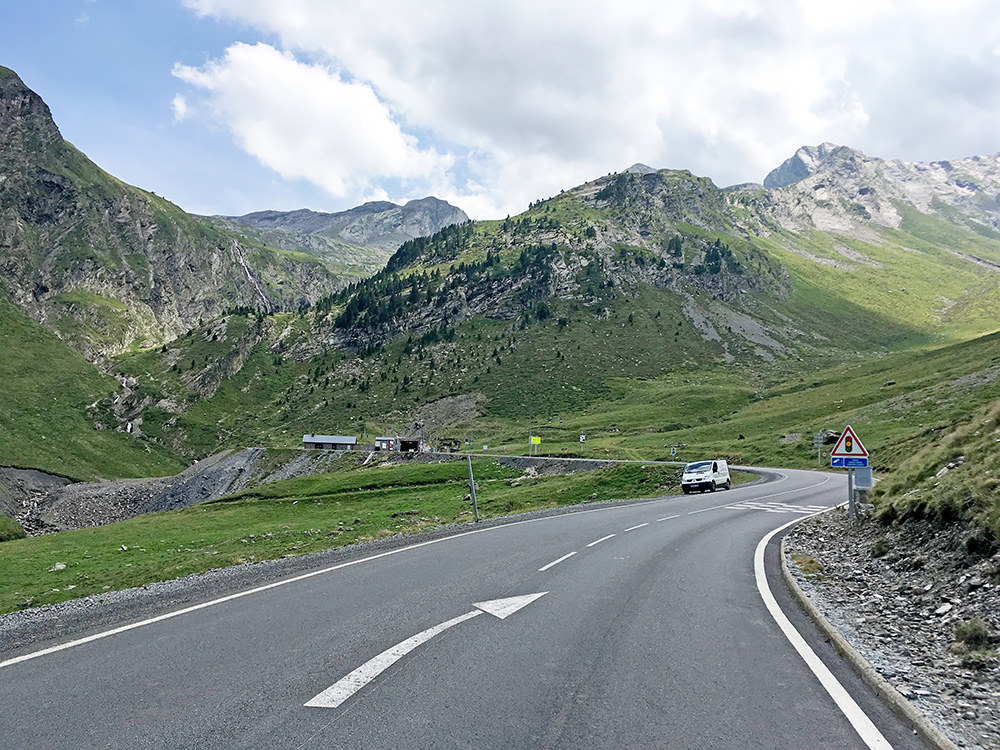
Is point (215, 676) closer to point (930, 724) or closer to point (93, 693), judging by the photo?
point (93, 693)

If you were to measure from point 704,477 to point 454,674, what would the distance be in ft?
130

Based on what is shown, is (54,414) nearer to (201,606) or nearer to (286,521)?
(286,521)

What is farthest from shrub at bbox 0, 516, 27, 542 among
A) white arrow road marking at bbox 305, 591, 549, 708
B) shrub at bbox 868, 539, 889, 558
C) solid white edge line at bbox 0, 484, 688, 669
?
shrub at bbox 868, 539, 889, 558

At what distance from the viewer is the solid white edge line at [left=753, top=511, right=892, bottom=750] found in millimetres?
5336

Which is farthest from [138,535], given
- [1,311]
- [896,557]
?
[1,311]

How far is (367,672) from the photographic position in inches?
270

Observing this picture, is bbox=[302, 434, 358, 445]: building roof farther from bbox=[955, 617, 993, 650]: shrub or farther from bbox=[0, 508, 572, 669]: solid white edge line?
bbox=[955, 617, 993, 650]: shrub

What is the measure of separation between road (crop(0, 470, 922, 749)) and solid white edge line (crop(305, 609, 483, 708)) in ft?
0.10

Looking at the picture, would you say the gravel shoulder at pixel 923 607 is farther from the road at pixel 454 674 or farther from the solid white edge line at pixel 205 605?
the solid white edge line at pixel 205 605

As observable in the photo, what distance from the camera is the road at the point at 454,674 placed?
17.8ft

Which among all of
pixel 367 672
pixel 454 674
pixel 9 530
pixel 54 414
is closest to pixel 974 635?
pixel 454 674

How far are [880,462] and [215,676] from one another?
50.3 meters

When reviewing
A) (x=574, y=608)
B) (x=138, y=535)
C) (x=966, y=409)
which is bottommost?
(x=138, y=535)

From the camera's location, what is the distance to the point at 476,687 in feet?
21.4
